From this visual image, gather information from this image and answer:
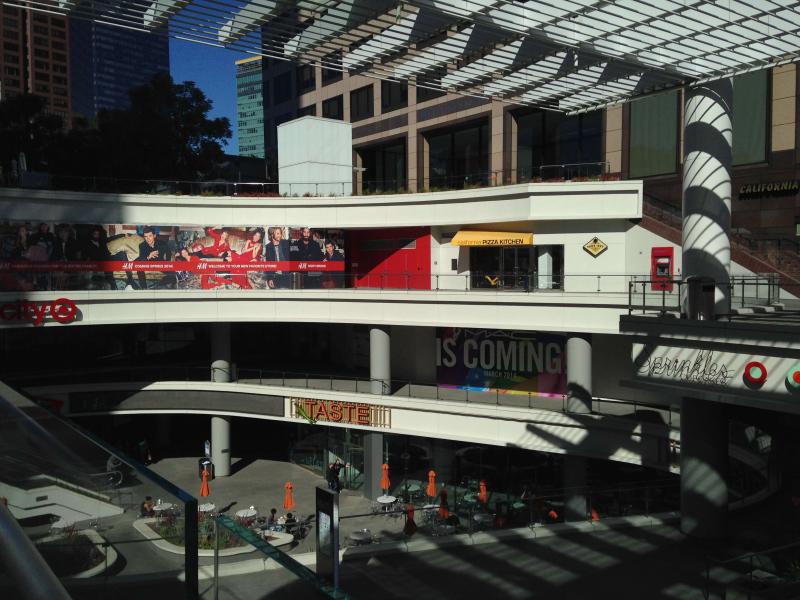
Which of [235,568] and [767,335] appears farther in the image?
[767,335]

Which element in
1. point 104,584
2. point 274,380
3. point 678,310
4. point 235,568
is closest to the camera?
point 104,584

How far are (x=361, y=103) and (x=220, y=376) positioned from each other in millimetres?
21206

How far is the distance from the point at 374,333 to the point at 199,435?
13.9 metres

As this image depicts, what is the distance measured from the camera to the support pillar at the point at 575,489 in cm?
2217

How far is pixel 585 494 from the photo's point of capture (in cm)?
2166

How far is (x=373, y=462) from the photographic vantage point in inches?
1084

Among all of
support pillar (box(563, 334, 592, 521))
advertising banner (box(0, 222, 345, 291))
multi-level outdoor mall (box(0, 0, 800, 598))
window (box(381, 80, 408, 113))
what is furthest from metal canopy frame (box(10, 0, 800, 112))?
window (box(381, 80, 408, 113))

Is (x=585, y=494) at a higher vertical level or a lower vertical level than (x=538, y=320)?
lower

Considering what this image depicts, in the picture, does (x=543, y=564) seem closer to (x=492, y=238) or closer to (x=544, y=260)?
(x=544, y=260)

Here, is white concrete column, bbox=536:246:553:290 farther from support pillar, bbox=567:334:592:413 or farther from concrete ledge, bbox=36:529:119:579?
concrete ledge, bbox=36:529:119:579

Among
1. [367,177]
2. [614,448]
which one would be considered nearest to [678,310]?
[614,448]

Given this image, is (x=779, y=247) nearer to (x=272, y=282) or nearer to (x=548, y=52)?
(x=548, y=52)

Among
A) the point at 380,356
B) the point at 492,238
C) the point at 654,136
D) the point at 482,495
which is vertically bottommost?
the point at 482,495

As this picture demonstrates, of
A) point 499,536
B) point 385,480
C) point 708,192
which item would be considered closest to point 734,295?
point 708,192
